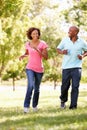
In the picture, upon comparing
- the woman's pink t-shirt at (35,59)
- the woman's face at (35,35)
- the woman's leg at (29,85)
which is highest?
the woman's face at (35,35)

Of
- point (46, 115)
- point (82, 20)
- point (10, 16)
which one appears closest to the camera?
point (46, 115)

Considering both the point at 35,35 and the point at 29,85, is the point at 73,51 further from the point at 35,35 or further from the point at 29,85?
the point at 29,85

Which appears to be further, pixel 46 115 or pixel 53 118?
pixel 46 115

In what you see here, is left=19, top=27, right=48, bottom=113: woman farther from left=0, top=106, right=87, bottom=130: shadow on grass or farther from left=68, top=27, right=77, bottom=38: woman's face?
left=0, top=106, right=87, bottom=130: shadow on grass

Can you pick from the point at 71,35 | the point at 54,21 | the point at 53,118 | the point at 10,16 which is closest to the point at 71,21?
the point at 10,16

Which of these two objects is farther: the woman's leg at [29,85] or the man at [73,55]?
the man at [73,55]

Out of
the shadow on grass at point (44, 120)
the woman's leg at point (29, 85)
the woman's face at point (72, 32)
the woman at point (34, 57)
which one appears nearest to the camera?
the shadow on grass at point (44, 120)

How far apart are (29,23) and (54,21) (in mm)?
17203

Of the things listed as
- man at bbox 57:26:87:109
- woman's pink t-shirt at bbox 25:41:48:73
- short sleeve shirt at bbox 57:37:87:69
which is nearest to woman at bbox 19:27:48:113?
woman's pink t-shirt at bbox 25:41:48:73

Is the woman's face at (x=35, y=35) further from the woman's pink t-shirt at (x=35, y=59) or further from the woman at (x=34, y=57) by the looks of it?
the woman's pink t-shirt at (x=35, y=59)

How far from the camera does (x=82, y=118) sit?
9.27 meters

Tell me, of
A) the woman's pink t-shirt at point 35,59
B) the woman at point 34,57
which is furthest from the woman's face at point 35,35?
the woman's pink t-shirt at point 35,59

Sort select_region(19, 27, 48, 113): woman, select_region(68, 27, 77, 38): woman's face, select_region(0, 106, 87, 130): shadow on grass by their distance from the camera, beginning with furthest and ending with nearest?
select_region(68, 27, 77, 38): woman's face, select_region(19, 27, 48, 113): woman, select_region(0, 106, 87, 130): shadow on grass

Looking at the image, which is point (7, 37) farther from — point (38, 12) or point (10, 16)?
point (38, 12)
